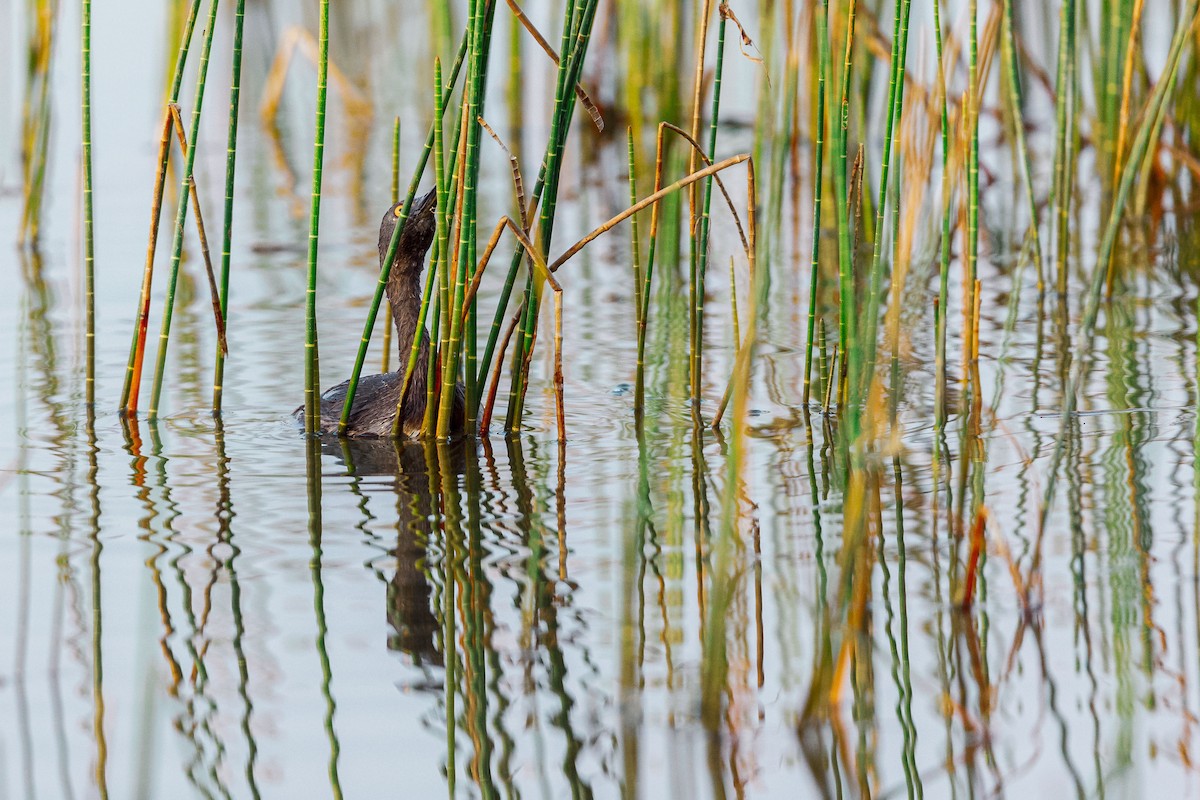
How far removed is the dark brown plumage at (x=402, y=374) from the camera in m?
4.36

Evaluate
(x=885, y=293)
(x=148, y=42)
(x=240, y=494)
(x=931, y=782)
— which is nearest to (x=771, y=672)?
(x=931, y=782)

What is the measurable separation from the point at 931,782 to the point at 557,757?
55cm

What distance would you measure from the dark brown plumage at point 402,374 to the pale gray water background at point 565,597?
16 cm

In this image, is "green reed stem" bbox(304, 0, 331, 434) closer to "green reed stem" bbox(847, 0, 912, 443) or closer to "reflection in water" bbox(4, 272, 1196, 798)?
"reflection in water" bbox(4, 272, 1196, 798)

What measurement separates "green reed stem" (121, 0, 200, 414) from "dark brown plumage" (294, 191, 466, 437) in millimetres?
457

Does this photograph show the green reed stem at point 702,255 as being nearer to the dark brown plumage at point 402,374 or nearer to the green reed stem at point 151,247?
the dark brown plumage at point 402,374

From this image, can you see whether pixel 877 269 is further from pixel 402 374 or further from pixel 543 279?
pixel 402 374

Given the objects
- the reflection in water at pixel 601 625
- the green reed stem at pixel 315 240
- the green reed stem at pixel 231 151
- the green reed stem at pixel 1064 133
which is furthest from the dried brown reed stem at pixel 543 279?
the green reed stem at pixel 1064 133

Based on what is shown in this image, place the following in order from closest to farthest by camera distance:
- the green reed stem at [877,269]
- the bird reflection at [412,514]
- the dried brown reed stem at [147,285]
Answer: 1. the green reed stem at [877,269]
2. the bird reflection at [412,514]
3. the dried brown reed stem at [147,285]

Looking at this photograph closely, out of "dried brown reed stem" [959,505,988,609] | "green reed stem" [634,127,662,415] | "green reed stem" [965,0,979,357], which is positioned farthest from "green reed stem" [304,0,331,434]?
"dried brown reed stem" [959,505,988,609]

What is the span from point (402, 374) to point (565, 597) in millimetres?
1490

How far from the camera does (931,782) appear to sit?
2.37 m

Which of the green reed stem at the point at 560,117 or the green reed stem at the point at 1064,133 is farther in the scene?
the green reed stem at the point at 1064,133

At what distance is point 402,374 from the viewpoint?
4.44m
